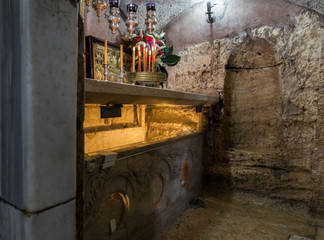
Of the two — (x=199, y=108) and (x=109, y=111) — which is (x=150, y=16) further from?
(x=109, y=111)

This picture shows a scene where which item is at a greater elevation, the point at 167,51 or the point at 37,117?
the point at 167,51

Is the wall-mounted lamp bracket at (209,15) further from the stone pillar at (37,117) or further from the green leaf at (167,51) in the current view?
the stone pillar at (37,117)

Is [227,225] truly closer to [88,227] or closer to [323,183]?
[323,183]

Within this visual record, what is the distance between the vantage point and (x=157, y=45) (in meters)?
2.64

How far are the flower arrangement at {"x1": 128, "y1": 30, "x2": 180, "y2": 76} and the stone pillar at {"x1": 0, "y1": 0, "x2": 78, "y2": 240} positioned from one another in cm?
146

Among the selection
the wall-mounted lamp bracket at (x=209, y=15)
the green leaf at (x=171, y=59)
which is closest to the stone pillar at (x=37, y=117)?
the green leaf at (x=171, y=59)

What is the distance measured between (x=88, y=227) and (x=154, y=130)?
1.82 metres

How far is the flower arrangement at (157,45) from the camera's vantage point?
8.24 ft

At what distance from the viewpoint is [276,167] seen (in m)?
2.64

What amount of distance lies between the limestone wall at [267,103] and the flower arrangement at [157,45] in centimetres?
27

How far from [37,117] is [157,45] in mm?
2076

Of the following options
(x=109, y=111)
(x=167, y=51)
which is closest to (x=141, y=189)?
(x=109, y=111)

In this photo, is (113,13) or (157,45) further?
(157,45)

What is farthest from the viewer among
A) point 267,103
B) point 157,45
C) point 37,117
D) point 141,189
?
point 267,103
